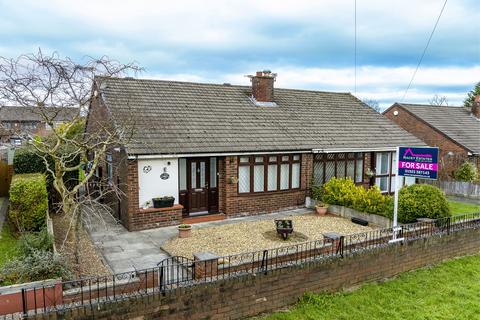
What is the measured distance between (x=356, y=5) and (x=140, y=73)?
758 centimetres

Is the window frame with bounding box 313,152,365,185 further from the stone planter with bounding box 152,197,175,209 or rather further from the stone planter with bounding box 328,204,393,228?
the stone planter with bounding box 152,197,175,209

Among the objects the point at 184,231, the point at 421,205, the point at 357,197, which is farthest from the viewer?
the point at 357,197

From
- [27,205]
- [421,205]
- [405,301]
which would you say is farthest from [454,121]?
[27,205]

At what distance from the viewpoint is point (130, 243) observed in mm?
10586

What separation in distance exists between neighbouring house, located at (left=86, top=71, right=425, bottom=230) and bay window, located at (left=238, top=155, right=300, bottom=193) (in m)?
0.04

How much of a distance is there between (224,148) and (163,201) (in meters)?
2.87

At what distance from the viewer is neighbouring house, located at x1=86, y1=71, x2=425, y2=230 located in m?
12.4

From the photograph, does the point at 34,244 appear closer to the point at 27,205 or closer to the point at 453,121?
the point at 27,205

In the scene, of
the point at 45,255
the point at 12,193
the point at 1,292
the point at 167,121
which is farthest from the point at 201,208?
the point at 1,292

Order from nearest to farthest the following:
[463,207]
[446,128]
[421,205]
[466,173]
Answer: [421,205] → [463,207] → [466,173] → [446,128]

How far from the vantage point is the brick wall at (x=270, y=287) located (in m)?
6.52

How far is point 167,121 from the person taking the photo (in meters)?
14.0

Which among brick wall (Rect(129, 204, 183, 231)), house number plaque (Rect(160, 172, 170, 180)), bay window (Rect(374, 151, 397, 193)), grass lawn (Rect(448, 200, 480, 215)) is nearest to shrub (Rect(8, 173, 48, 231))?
brick wall (Rect(129, 204, 183, 231))

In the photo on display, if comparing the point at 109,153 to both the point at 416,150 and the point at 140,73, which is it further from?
the point at 416,150
